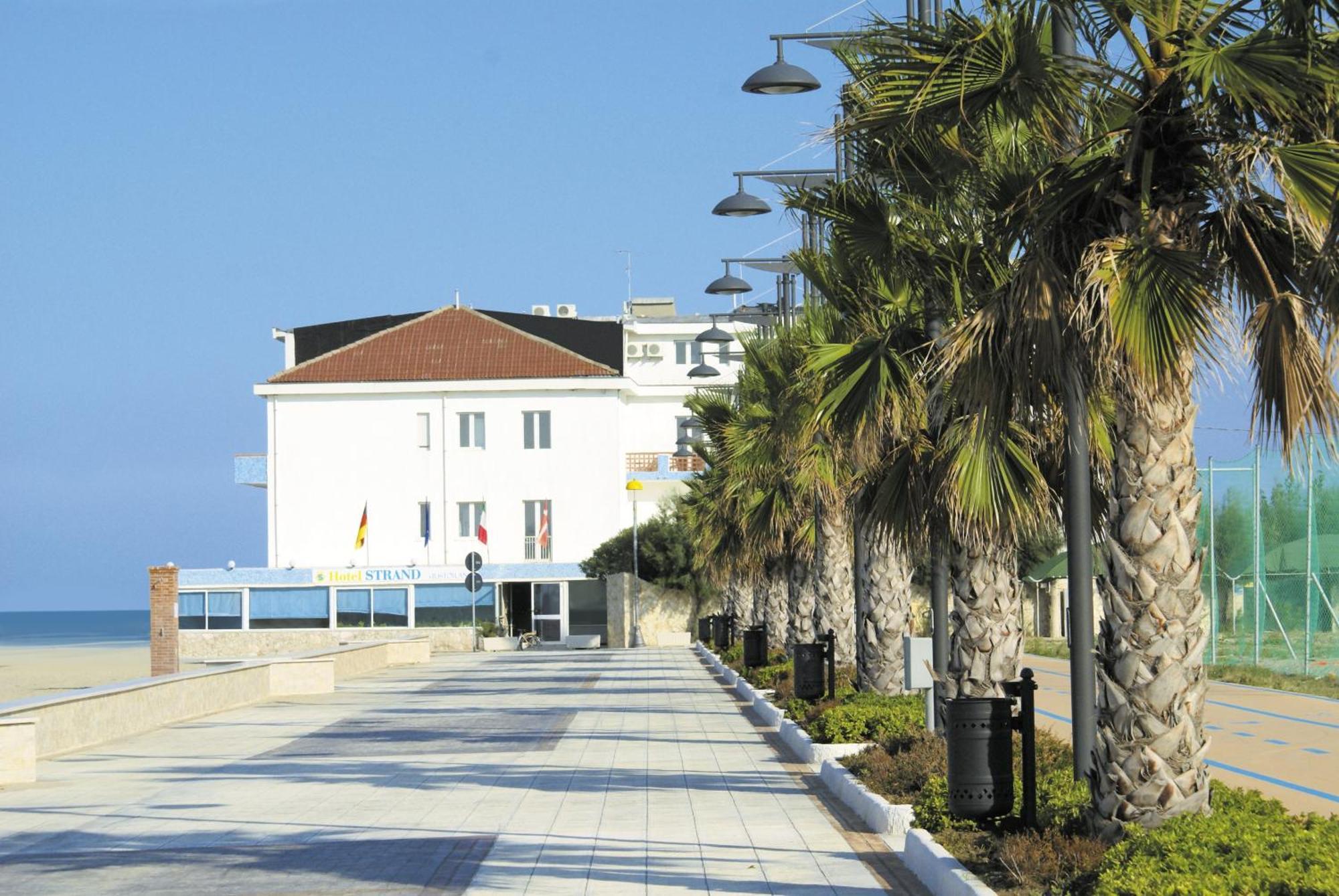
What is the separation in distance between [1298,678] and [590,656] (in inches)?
1066

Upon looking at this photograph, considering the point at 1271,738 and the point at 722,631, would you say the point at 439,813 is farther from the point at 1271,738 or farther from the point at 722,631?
the point at 722,631

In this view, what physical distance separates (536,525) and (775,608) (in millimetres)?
30292

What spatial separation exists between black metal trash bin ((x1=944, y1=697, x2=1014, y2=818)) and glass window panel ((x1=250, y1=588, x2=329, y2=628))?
5892 centimetres

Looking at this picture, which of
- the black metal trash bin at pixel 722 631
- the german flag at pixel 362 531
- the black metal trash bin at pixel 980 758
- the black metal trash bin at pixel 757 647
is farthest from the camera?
the german flag at pixel 362 531

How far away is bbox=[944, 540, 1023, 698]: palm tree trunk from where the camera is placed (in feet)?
47.7

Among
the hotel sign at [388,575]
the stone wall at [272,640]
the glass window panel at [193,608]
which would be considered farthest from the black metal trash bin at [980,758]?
the glass window panel at [193,608]

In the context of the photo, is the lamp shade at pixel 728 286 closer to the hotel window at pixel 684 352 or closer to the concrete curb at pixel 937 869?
the concrete curb at pixel 937 869

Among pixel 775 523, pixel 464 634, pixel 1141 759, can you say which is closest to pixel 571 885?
pixel 1141 759

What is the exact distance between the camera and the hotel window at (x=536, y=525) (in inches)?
2694

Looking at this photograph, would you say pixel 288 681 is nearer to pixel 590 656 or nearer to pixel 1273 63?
pixel 590 656

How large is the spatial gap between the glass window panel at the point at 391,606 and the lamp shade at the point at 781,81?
5067 centimetres

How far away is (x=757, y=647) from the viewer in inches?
1330

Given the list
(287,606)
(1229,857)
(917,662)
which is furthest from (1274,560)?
(287,606)

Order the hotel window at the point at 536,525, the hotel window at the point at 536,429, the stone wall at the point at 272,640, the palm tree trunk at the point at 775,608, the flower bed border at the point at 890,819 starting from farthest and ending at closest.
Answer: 1. the hotel window at the point at 536,429
2. the hotel window at the point at 536,525
3. the stone wall at the point at 272,640
4. the palm tree trunk at the point at 775,608
5. the flower bed border at the point at 890,819
